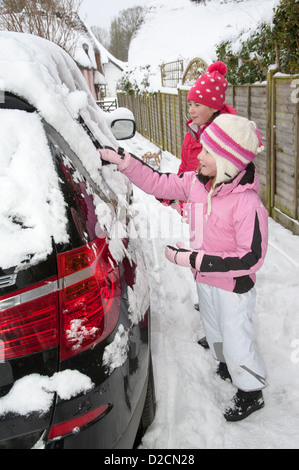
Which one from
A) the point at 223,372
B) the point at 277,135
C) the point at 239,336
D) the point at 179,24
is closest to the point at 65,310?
the point at 239,336

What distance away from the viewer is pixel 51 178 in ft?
4.02

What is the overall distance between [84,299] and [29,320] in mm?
195

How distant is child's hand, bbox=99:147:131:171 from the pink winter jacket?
0.05m

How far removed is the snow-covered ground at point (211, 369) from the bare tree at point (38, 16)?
9.06 m

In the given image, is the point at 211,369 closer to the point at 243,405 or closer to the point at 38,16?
the point at 243,405

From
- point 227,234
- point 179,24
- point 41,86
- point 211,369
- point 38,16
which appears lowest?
point 211,369

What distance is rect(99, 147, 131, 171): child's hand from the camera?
2045 mm

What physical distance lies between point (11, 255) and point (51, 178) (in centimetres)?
30

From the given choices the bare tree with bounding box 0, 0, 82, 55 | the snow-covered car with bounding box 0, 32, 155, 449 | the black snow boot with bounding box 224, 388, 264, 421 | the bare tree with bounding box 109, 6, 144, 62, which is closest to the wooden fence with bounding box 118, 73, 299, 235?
the black snow boot with bounding box 224, 388, 264, 421

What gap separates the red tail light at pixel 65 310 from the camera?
1.13m

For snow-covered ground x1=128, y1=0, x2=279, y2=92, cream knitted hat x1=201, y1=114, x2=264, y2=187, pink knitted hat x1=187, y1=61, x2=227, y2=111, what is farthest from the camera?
snow-covered ground x1=128, y1=0, x2=279, y2=92

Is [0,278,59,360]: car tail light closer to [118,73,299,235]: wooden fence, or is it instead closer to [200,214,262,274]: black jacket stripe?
[200,214,262,274]: black jacket stripe

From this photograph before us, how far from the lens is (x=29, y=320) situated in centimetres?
115
